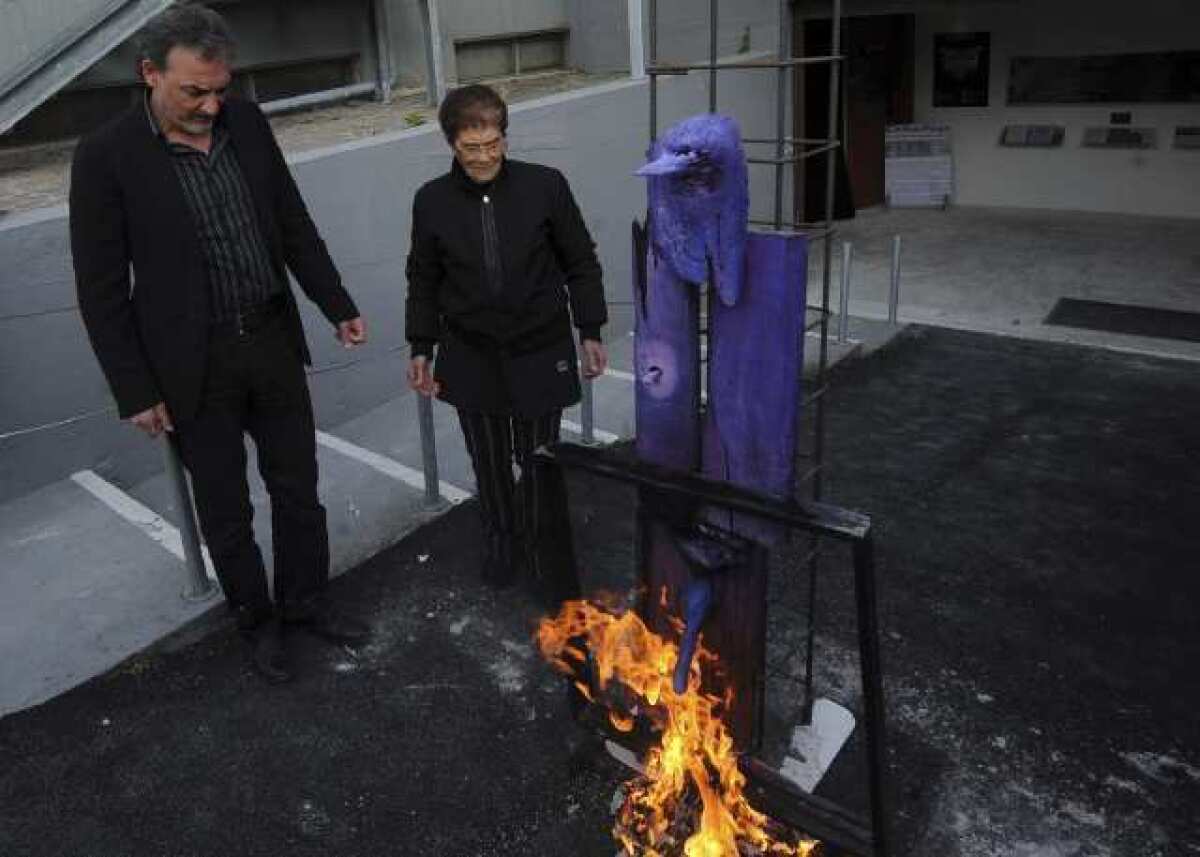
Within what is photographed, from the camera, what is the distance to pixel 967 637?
4098 millimetres

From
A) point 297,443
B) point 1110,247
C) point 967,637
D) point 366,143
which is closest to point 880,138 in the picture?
point 1110,247

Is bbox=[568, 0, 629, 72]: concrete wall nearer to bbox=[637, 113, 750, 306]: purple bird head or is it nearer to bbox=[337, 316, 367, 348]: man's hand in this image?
bbox=[337, 316, 367, 348]: man's hand

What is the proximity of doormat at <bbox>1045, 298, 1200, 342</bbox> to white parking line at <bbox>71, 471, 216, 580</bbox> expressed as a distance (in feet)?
21.6

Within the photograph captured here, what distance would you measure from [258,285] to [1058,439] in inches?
181

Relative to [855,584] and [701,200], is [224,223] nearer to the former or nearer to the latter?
[701,200]

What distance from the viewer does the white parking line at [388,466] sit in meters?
5.32

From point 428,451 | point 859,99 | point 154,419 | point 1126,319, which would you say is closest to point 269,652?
point 154,419

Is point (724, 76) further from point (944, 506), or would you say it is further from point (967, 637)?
point (967, 637)

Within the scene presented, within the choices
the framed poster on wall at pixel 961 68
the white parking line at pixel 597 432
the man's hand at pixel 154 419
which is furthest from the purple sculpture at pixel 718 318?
the framed poster on wall at pixel 961 68

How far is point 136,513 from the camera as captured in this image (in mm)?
4957

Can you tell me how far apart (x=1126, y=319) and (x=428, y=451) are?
19.6ft

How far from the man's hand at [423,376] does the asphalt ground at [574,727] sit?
0.94m

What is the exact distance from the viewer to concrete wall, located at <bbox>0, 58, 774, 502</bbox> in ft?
15.9

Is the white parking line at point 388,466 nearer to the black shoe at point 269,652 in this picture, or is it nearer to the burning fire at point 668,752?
the black shoe at point 269,652
